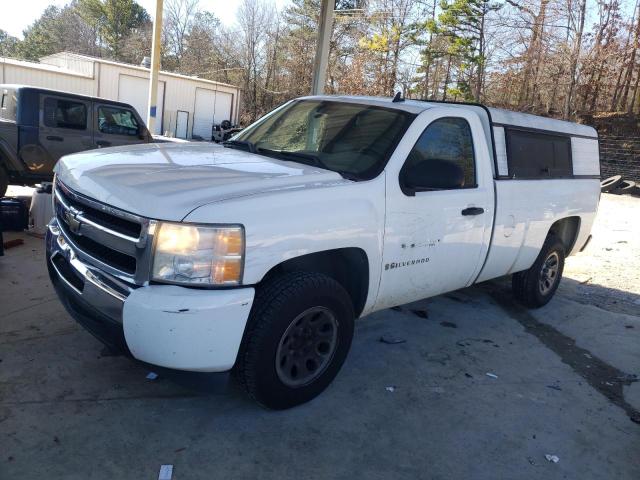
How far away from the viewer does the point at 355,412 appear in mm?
3346

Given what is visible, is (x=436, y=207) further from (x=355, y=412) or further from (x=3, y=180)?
(x=3, y=180)

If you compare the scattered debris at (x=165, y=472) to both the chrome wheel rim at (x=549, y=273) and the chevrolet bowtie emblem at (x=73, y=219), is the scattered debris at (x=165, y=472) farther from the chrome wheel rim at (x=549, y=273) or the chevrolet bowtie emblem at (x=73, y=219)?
the chrome wheel rim at (x=549, y=273)

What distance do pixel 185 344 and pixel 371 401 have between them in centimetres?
144

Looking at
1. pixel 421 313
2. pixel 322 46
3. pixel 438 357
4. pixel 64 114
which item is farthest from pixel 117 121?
pixel 438 357

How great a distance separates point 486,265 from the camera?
4.62m

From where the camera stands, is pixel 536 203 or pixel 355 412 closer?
pixel 355 412

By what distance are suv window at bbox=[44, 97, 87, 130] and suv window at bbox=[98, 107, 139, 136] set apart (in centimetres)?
29

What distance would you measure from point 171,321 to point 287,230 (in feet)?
2.49

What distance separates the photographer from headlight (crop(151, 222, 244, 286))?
262 centimetres

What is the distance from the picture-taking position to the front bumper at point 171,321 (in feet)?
8.43

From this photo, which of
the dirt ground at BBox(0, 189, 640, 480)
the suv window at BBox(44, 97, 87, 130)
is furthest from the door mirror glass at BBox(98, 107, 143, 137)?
the dirt ground at BBox(0, 189, 640, 480)

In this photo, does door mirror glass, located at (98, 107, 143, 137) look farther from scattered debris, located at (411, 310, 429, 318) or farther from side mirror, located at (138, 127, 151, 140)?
scattered debris, located at (411, 310, 429, 318)

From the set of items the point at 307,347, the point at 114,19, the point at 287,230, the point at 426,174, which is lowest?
the point at 307,347

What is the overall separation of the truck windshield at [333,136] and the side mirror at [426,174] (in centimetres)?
19
